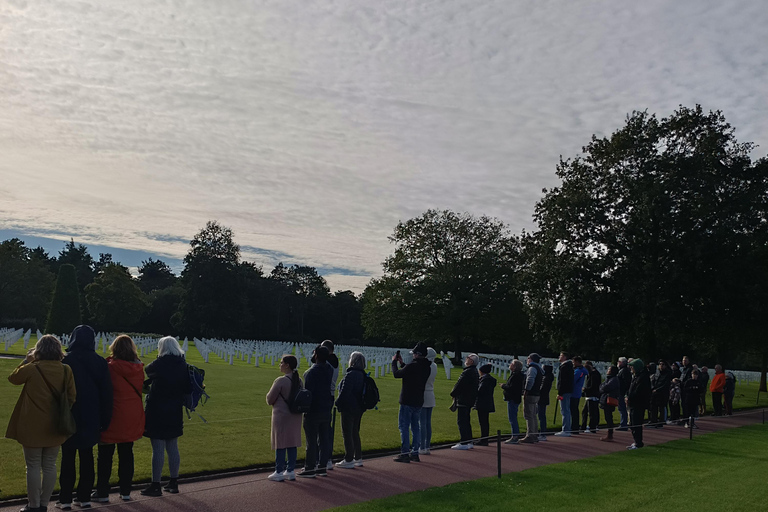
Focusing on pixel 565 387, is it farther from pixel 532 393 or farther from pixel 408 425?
pixel 408 425

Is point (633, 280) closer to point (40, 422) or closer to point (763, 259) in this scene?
point (763, 259)

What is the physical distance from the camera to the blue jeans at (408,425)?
453 inches

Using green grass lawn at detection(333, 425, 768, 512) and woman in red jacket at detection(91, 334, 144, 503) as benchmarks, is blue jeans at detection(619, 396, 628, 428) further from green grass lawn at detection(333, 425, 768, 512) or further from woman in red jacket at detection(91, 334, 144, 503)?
woman in red jacket at detection(91, 334, 144, 503)

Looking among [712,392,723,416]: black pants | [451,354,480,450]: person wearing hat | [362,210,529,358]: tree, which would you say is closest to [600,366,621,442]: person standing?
[451,354,480,450]: person wearing hat

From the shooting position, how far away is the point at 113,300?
268ft

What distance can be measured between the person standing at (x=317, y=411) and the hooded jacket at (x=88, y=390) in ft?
9.56

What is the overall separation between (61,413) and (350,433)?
4627 mm

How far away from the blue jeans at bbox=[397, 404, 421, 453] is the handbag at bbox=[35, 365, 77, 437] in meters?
5.50

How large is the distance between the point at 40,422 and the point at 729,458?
11918 millimetres

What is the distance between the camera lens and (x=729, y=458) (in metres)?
13.4

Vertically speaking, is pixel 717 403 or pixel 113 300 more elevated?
pixel 113 300

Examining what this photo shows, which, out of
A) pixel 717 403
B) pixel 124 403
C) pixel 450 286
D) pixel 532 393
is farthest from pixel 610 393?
pixel 450 286

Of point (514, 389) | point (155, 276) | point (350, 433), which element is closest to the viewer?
point (350, 433)

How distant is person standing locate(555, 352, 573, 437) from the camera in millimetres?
15109
